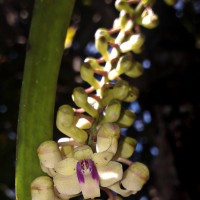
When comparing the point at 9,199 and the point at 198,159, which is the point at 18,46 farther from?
the point at 198,159

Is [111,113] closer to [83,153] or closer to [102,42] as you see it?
[83,153]

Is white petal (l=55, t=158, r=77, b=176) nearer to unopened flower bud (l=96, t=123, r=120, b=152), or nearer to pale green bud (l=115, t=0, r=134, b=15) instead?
unopened flower bud (l=96, t=123, r=120, b=152)

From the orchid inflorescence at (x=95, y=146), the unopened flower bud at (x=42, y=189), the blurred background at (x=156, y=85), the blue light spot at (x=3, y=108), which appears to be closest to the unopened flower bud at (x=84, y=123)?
the orchid inflorescence at (x=95, y=146)

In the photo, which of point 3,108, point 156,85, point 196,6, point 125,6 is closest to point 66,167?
point 125,6

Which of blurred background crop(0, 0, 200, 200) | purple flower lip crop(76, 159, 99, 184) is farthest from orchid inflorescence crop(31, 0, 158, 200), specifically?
blurred background crop(0, 0, 200, 200)

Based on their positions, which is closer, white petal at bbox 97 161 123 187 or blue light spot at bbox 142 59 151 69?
white petal at bbox 97 161 123 187

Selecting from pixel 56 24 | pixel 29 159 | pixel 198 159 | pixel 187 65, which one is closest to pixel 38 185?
pixel 29 159

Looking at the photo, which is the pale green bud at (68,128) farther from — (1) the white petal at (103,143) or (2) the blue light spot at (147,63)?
(2) the blue light spot at (147,63)
